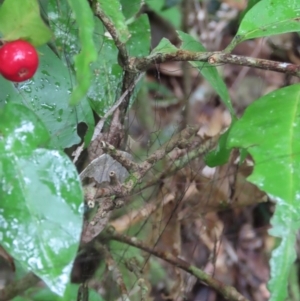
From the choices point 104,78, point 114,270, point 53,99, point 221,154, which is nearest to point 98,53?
point 104,78

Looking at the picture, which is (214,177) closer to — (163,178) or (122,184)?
(163,178)

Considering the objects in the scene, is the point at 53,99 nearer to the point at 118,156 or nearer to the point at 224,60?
the point at 118,156

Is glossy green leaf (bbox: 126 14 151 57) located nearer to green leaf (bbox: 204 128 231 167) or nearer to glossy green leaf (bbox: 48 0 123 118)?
glossy green leaf (bbox: 48 0 123 118)

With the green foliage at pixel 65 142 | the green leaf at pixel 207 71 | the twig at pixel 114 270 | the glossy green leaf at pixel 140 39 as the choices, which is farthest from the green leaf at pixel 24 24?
the twig at pixel 114 270

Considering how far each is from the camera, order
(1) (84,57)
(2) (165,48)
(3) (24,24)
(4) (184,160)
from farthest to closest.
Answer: (4) (184,160) < (2) (165,48) < (3) (24,24) < (1) (84,57)

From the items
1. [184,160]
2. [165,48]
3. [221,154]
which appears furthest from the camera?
[184,160]

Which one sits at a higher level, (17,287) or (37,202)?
(37,202)

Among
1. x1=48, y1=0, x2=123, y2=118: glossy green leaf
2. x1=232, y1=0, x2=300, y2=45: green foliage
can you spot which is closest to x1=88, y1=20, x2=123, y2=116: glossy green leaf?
x1=48, y1=0, x2=123, y2=118: glossy green leaf

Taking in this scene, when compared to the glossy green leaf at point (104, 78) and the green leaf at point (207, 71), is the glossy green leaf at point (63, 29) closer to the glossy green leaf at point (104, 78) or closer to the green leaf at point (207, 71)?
the glossy green leaf at point (104, 78)
